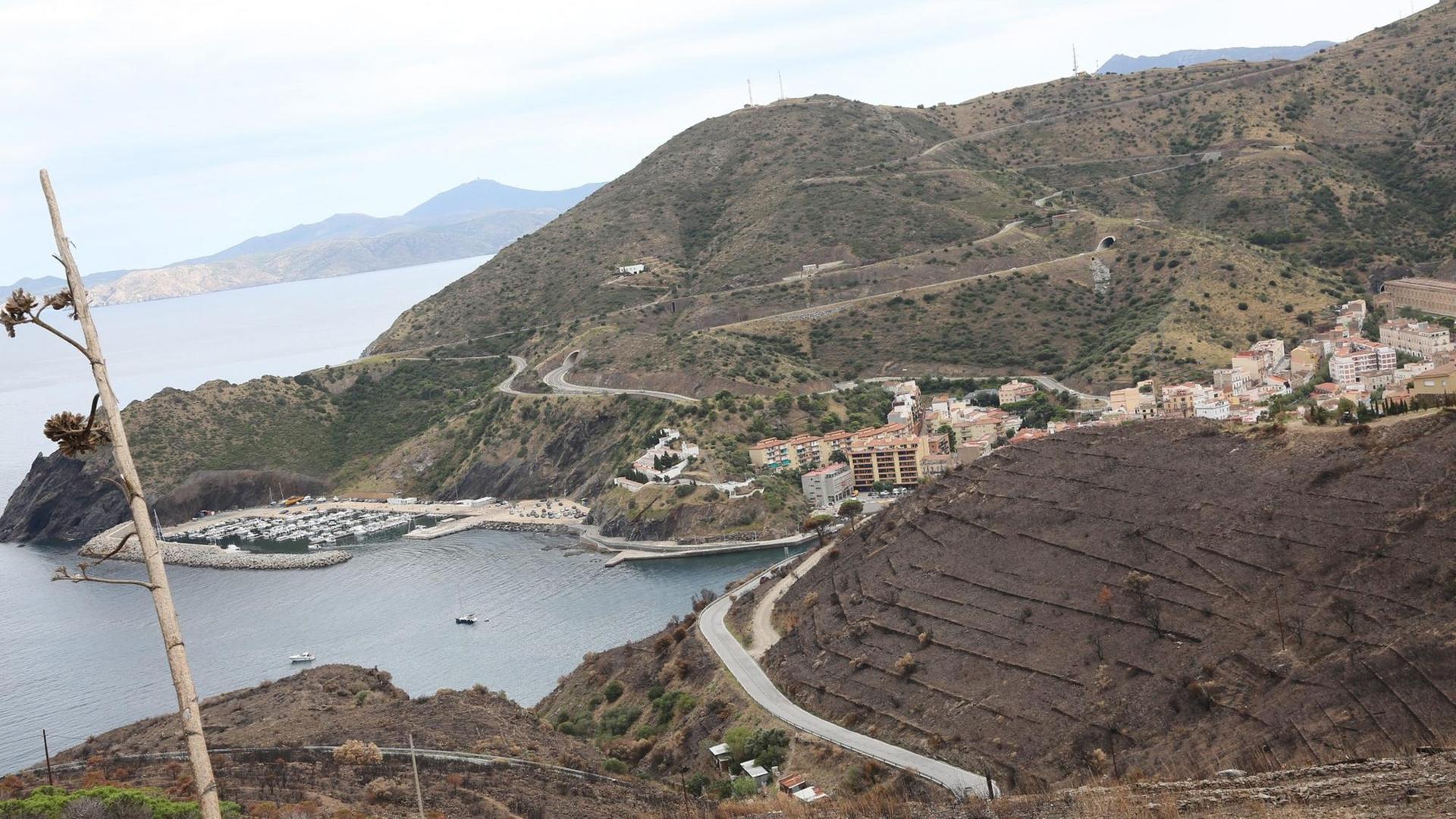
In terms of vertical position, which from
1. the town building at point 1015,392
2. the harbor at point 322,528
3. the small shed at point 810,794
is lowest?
the harbor at point 322,528

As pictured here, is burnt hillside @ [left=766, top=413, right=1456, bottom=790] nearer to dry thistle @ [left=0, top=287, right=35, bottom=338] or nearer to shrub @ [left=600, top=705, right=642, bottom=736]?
shrub @ [left=600, top=705, right=642, bottom=736]

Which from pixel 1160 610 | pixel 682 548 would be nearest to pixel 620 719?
pixel 1160 610

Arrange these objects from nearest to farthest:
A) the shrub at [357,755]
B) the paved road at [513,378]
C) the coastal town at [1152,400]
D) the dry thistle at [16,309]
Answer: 1. the dry thistle at [16,309]
2. the shrub at [357,755]
3. the coastal town at [1152,400]
4. the paved road at [513,378]

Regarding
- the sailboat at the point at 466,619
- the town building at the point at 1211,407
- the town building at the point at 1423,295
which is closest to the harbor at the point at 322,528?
the sailboat at the point at 466,619

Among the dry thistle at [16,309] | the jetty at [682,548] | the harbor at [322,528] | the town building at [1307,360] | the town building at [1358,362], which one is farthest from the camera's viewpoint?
the harbor at [322,528]

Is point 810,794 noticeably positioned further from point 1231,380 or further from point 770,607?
point 1231,380

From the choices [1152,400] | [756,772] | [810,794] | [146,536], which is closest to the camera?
[146,536]

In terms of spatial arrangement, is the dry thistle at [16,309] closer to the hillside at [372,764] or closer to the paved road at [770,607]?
the hillside at [372,764]

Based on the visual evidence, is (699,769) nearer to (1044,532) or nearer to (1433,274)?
(1044,532)
